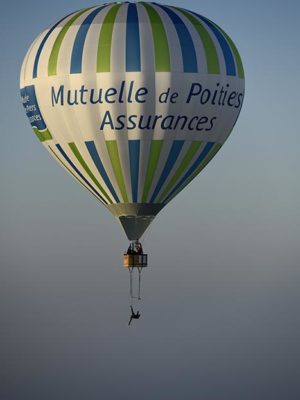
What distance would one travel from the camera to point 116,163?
7431 centimetres

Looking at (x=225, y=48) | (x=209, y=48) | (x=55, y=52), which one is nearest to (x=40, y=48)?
(x=55, y=52)

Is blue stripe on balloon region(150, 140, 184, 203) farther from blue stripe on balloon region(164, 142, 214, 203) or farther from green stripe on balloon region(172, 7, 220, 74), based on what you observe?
Answer: green stripe on balloon region(172, 7, 220, 74)

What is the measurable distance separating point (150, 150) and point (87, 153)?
6.87 ft

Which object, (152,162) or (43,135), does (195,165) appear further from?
(43,135)

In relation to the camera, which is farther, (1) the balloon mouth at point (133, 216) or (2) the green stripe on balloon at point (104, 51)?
(1) the balloon mouth at point (133, 216)

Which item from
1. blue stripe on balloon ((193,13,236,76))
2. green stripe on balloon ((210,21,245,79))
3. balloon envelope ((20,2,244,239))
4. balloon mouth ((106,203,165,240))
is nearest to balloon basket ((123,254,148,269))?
balloon mouth ((106,203,165,240))

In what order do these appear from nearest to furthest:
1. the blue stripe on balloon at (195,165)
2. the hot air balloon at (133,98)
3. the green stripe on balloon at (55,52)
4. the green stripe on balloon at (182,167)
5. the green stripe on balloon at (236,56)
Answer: the hot air balloon at (133,98), the green stripe on balloon at (55,52), the green stripe on balloon at (182,167), the blue stripe on balloon at (195,165), the green stripe on balloon at (236,56)

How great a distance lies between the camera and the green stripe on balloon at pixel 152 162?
242 ft

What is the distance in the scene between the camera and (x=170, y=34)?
73.3 m

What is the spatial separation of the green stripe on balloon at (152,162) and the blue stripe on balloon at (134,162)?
33cm

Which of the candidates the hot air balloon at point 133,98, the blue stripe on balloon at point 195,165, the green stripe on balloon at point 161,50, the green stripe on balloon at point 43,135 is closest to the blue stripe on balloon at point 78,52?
the hot air balloon at point 133,98

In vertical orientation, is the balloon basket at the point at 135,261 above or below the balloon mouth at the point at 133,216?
below

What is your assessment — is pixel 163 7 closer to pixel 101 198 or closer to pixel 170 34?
A: pixel 170 34

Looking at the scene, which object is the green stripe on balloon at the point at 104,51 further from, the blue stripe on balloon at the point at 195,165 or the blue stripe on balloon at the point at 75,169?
the blue stripe on balloon at the point at 195,165
